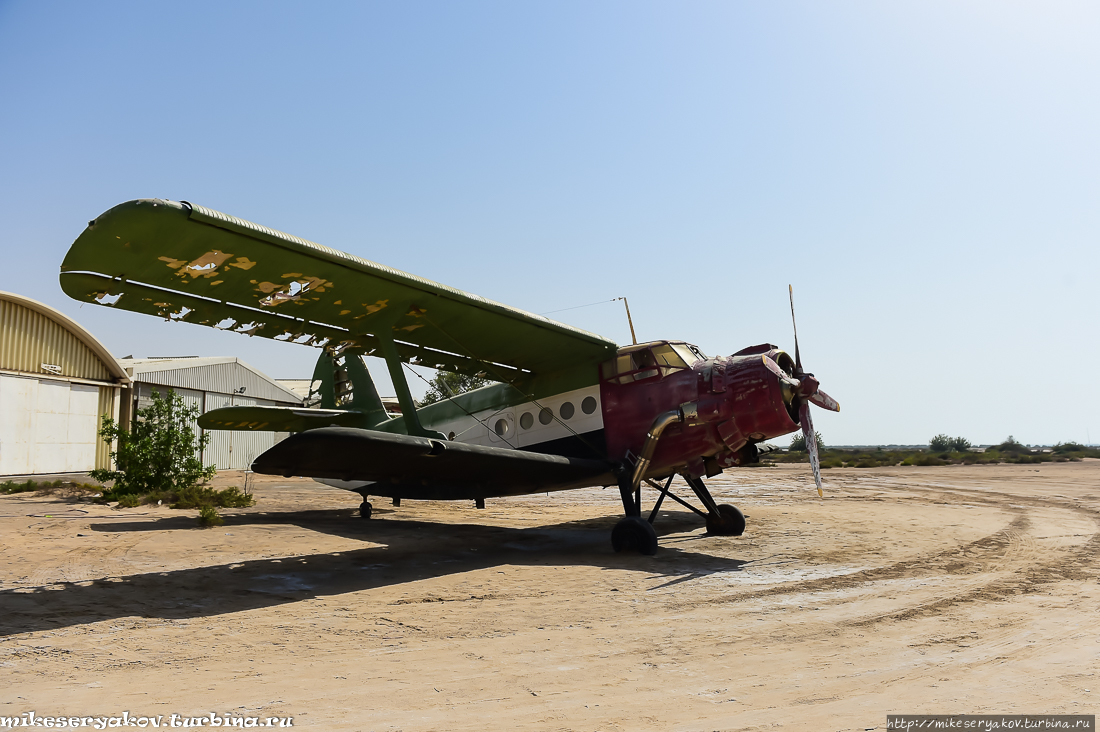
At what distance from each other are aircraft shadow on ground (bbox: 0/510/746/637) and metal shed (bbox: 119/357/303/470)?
20060 millimetres

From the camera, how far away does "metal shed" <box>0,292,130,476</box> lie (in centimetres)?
2193

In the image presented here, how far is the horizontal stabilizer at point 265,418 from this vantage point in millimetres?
11234

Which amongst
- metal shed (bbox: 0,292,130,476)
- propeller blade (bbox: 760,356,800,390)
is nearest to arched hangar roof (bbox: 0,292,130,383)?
metal shed (bbox: 0,292,130,476)

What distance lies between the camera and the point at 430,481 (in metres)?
10.1

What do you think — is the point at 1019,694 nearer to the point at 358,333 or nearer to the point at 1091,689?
the point at 1091,689

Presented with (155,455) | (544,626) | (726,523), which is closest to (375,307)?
(544,626)

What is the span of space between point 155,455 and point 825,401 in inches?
647

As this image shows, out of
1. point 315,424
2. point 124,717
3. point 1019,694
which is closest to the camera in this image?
point 124,717

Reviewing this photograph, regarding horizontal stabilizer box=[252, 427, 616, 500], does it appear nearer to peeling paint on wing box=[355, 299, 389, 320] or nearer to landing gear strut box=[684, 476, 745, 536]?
landing gear strut box=[684, 476, 745, 536]

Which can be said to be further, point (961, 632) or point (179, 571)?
point (179, 571)

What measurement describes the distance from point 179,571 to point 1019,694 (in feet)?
28.9

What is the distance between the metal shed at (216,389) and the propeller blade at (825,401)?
28004 mm

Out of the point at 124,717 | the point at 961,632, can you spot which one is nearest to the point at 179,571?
the point at 124,717

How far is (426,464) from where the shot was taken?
911 cm
